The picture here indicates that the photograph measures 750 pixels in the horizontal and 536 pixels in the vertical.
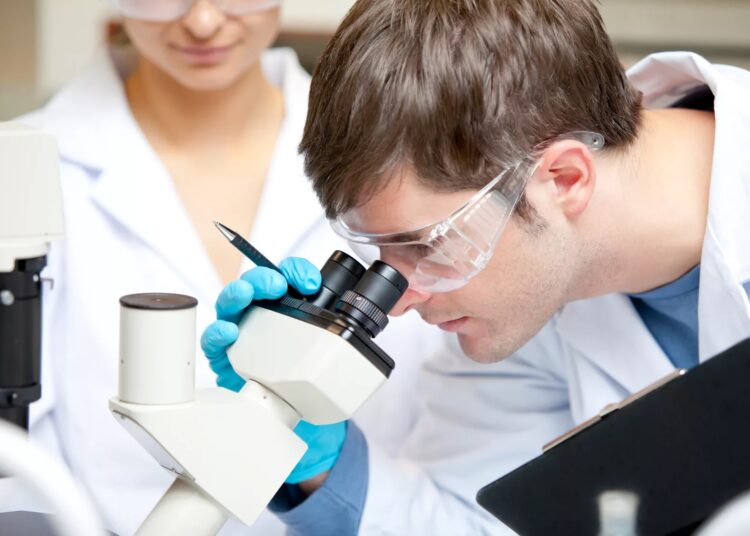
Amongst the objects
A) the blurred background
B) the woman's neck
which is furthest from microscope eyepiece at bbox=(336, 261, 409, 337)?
the blurred background

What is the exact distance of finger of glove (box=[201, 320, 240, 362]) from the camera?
1238 millimetres

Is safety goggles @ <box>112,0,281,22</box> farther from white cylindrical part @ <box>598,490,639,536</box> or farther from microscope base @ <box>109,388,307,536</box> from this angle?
white cylindrical part @ <box>598,490,639,536</box>

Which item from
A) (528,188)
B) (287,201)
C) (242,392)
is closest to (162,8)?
(287,201)

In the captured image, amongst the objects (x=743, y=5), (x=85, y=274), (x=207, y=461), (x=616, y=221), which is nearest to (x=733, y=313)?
(x=616, y=221)

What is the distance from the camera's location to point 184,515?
103cm

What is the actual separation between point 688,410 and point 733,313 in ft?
1.74

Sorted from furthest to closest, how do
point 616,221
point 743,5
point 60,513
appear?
point 743,5
point 616,221
point 60,513

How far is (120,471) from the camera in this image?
68.3 inches

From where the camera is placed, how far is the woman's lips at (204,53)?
70.1 inches

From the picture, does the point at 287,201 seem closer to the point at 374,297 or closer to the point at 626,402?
the point at 374,297

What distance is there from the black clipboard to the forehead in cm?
41

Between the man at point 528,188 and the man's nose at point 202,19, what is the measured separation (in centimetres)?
43

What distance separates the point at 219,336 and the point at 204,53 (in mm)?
725

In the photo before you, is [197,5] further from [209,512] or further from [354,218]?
[209,512]
